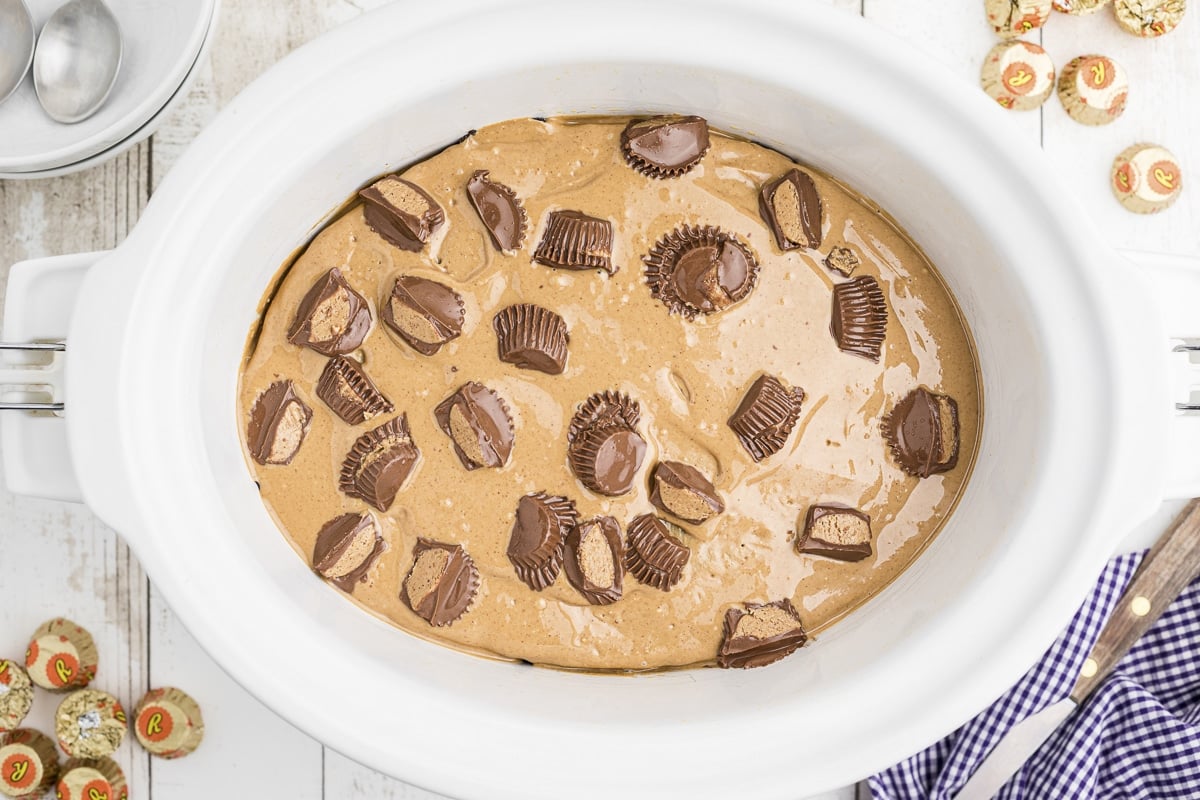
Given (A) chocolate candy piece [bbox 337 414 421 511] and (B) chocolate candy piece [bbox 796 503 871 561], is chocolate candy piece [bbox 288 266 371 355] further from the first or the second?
(B) chocolate candy piece [bbox 796 503 871 561]

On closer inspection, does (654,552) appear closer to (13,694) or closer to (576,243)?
(576,243)

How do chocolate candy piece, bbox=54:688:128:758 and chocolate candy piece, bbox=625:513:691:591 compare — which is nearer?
chocolate candy piece, bbox=625:513:691:591

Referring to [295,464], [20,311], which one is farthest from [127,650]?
[20,311]

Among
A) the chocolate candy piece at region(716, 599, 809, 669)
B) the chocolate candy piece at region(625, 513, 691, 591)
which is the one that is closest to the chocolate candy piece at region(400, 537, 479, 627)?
the chocolate candy piece at region(625, 513, 691, 591)

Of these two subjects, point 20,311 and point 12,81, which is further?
point 12,81

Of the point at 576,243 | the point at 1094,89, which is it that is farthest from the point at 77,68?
the point at 1094,89

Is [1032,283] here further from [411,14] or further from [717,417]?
[411,14]
